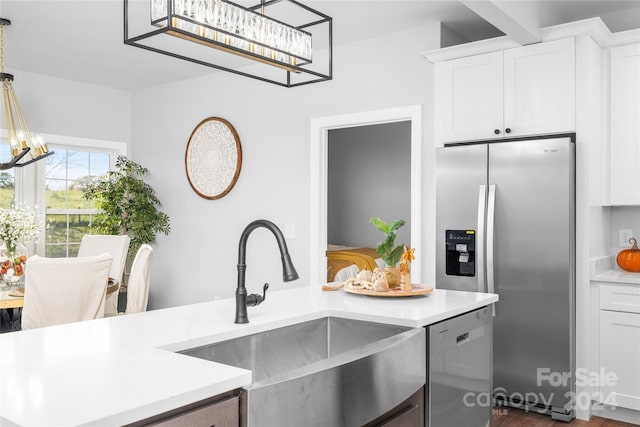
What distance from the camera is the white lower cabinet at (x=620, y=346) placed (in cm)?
323

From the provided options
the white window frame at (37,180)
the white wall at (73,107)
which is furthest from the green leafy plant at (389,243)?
the white wall at (73,107)

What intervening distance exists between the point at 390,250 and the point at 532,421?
5.52ft

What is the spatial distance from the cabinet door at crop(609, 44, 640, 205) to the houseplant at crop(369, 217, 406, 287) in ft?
6.24

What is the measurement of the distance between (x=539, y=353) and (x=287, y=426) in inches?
101

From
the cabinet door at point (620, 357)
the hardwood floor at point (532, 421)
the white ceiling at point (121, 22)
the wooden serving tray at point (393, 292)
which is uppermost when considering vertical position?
the white ceiling at point (121, 22)

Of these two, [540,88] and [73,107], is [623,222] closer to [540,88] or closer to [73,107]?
[540,88]

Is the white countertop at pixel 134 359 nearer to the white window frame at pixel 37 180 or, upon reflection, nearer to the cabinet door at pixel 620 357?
the cabinet door at pixel 620 357

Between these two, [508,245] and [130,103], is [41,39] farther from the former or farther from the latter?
[508,245]

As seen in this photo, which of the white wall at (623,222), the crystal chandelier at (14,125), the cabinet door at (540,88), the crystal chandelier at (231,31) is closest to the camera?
the crystal chandelier at (231,31)

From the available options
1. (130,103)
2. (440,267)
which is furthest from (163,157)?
(440,267)

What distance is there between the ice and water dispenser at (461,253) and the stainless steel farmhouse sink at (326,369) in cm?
175

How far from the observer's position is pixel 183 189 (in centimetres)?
576

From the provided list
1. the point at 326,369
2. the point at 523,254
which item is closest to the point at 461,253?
the point at 523,254

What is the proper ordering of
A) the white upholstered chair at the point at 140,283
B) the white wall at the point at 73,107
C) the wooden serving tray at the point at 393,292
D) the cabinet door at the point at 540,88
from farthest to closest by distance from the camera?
the white wall at the point at 73,107, the white upholstered chair at the point at 140,283, the cabinet door at the point at 540,88, the wooden serving tray at the point at 393,292
